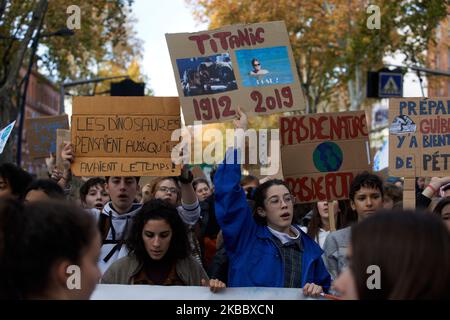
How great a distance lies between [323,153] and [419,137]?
742mm

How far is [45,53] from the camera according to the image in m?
25.5

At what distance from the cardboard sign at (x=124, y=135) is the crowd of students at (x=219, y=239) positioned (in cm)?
12

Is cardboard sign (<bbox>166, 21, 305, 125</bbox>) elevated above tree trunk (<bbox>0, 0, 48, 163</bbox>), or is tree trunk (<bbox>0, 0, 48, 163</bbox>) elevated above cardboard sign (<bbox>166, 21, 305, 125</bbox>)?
tree trunk (<bbox>0, 0, 48, 163</bbox>)

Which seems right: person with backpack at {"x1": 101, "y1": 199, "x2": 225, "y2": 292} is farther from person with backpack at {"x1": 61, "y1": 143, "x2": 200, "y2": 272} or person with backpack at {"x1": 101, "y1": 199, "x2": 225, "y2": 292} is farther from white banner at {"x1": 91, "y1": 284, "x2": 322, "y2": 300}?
person with backpack at {"x1": 61, "y1": 143, "x2": 200, "y2": 272}

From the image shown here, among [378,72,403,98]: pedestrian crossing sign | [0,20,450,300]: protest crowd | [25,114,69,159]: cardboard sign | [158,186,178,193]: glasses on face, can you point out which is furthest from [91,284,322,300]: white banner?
[378,72,403,98]: pedestrian crossing sign

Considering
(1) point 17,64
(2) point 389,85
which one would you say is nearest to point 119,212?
(1) point 17,64

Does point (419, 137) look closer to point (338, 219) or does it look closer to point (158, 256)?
point (338, 219)

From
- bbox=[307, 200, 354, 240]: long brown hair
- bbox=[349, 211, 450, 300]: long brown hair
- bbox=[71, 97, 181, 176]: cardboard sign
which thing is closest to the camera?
bbox=[349, 211, 450, 300]: long brown hair

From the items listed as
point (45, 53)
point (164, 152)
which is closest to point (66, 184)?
point (164, 152)

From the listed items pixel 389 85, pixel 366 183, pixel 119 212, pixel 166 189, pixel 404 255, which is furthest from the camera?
pixel 389 85

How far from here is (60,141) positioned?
687 centimetres

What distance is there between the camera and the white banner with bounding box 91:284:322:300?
185 inches

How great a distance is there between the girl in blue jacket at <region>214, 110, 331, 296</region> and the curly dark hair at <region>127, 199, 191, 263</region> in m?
0.30
